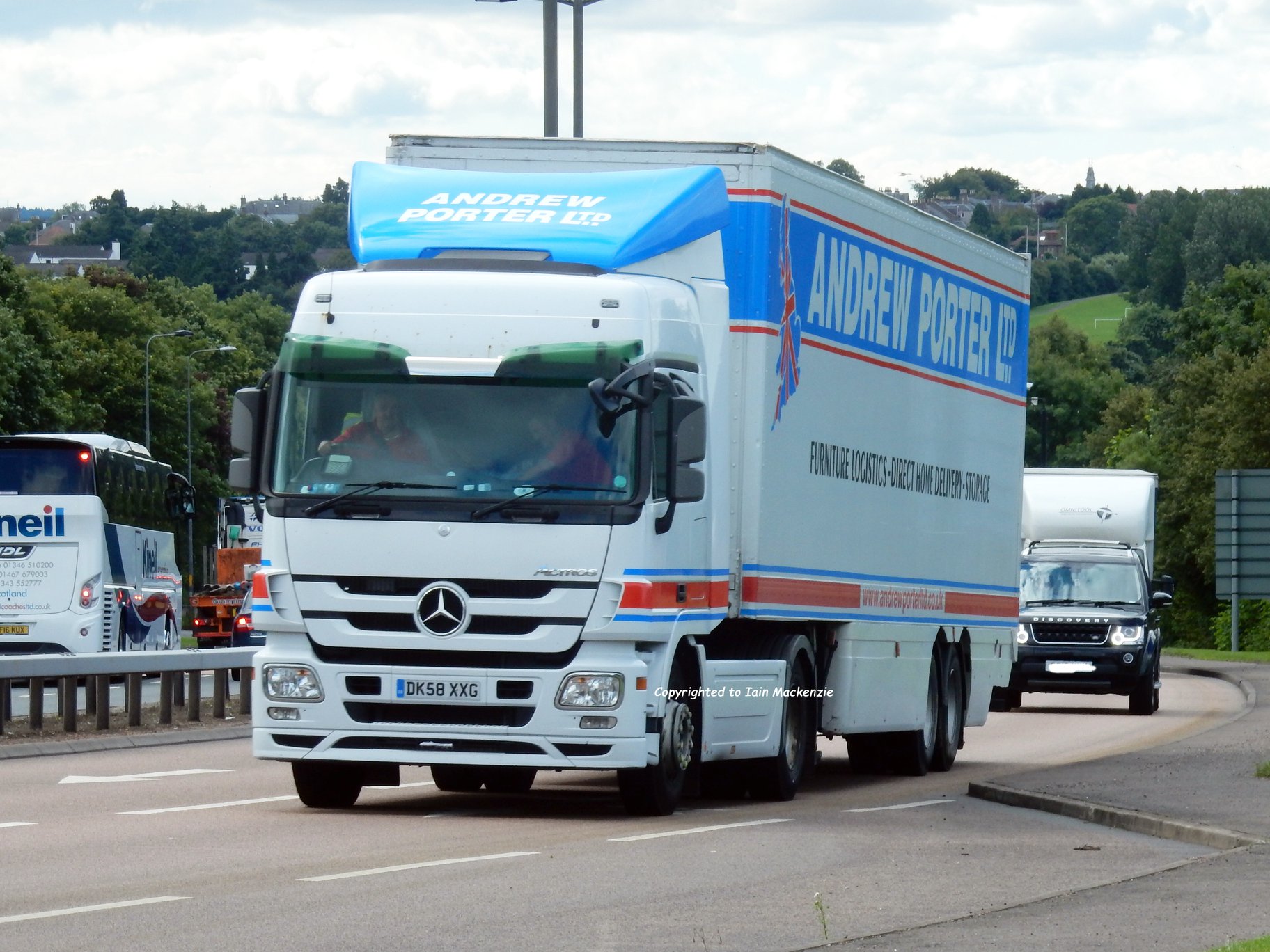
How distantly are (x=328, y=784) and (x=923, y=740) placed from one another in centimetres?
590

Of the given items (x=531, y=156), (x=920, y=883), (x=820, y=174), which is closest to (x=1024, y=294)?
(x=820, y=174)

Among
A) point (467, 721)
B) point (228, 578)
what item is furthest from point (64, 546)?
point (228, 578)

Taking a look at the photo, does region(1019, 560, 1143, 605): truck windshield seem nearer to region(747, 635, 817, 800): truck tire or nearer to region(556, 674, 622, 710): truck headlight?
region(747, 635, 817, 800): truck tire

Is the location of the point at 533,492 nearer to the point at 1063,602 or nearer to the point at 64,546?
the point at 1063,602

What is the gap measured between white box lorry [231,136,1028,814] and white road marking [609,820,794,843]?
0.42 metres

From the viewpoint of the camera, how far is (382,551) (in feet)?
44.1

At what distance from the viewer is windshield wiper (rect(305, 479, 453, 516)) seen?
529 inches

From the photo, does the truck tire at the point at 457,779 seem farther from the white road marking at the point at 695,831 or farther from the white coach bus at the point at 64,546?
the white coach bus at the point at 64,546

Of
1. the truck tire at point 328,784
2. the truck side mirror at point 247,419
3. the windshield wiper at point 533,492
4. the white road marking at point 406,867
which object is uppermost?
the truck side mirror at point 247,419

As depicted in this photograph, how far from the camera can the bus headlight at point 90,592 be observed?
1357 inches

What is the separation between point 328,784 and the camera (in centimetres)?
1498

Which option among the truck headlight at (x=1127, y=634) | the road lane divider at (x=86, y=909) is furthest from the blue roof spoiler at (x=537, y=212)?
the truck headlight at (x=1127, y=634)

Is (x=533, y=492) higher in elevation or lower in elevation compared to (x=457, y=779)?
higher

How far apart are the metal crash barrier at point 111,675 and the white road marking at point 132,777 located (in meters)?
3.29
